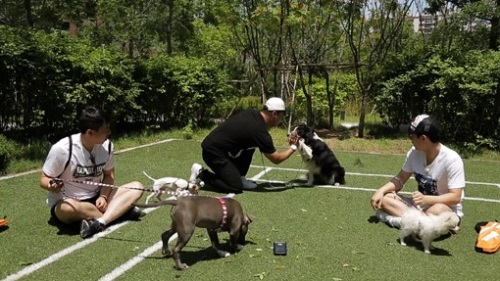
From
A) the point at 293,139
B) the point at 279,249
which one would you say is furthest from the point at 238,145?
the point at 279,249

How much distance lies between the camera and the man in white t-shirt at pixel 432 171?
15.3 ft

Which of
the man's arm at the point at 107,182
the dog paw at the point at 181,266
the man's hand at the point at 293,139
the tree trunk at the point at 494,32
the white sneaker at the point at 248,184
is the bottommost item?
the white sneaker at the point at 248,184

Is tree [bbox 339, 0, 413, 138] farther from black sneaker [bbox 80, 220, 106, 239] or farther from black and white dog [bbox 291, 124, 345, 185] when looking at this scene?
black sneaker [bbox 80, 220, 106, 239]

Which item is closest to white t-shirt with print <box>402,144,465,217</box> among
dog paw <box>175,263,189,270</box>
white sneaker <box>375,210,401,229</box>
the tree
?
white sneaker <box>375,210,401,229</box>

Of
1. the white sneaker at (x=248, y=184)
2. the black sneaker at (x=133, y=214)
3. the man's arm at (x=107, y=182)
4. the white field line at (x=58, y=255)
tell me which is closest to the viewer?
the white field line at (x=58, y=255)

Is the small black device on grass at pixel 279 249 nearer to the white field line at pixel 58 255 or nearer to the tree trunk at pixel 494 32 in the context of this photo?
the white field line at pixel 58 255

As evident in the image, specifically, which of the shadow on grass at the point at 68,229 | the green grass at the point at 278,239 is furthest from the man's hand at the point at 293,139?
the shadow on grass at the point at 68,229

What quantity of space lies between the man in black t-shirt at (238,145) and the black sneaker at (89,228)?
236cm

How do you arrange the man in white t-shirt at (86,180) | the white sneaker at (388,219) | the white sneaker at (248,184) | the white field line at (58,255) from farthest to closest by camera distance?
the white sneaker at (248,184) → the white sneaker at (388,219) → the man in white t-shirt at (86,180) → the white field line at (58,255)

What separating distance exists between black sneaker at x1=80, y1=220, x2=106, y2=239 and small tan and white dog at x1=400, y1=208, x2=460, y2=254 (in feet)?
9.91

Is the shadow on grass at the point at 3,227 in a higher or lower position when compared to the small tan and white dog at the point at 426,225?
lower

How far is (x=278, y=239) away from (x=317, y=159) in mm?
2711

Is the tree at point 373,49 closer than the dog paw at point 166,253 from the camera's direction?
No

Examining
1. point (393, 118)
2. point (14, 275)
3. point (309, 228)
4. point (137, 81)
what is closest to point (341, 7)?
point (393, 118)
